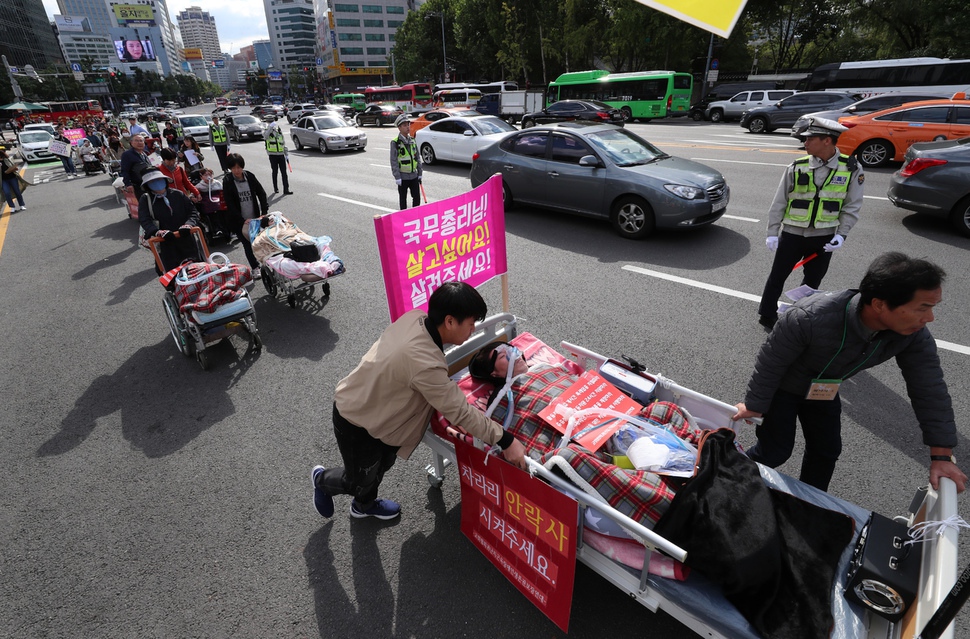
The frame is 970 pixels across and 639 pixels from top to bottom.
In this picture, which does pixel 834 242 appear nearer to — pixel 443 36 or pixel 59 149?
pixel 59 149

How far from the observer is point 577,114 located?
24.9 metres

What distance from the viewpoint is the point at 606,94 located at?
2833 cm

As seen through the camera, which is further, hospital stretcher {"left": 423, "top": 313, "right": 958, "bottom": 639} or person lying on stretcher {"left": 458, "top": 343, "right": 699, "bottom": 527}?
person lying on stretcher {"left": 458, "top": 343, "right": 699, "bottom": 527}

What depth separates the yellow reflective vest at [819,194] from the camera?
4.30 metres

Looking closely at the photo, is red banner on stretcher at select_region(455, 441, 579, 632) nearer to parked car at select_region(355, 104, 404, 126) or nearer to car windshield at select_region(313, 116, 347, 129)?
car windshield at select_region(313, 116, 347, 129)

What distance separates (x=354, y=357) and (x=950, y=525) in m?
4.54

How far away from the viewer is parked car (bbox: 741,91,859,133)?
18.3 meters

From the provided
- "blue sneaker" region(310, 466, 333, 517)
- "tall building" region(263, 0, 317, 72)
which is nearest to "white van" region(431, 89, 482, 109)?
"blue sneaker" region(310, 466, 333, 517)

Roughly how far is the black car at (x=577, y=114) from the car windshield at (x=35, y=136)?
24355mm

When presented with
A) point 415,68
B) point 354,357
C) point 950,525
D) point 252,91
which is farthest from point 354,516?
point 252,91

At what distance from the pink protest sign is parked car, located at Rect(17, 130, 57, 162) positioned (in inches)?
1160

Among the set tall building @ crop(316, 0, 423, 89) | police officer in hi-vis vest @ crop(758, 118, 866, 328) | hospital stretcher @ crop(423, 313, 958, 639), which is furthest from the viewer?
tall building @ crop(316, 0, 423, 89)

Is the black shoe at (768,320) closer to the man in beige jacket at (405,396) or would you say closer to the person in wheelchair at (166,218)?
the man in beige jacket at (405,396)

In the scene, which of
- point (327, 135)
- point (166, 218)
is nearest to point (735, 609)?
point (166, 218)
